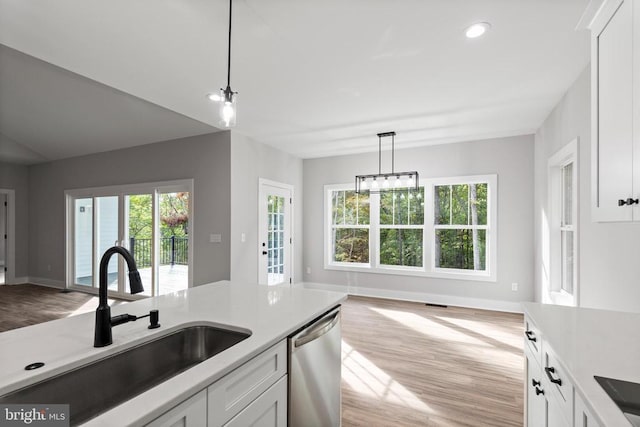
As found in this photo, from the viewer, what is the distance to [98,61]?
2.39 meters

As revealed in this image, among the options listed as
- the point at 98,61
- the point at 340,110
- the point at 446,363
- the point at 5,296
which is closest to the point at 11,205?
the point at 5,296

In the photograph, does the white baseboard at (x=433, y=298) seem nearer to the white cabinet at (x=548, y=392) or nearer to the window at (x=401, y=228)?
the window at (x=401, y=228)

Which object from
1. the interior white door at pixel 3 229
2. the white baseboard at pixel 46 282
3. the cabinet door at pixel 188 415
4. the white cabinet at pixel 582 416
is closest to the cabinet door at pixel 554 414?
the white cabinet at pixel 582 416

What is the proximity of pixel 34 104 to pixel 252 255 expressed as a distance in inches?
144

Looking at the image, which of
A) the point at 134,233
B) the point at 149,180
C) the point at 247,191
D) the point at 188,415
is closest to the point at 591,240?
the point at 188,415

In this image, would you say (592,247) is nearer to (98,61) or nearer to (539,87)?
(539,87)

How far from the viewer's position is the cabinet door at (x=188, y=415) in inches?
31.7

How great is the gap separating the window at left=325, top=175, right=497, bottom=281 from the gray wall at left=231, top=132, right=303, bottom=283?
1.31 m

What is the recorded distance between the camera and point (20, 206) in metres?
6.58

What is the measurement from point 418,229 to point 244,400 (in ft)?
14.9

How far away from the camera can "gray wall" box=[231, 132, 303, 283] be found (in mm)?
4289

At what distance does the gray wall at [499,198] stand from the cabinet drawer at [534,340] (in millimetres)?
3323

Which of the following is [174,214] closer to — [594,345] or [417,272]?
[417,272]

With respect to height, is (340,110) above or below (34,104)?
below
